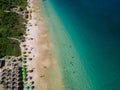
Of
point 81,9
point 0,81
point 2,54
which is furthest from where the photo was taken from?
point 81,9

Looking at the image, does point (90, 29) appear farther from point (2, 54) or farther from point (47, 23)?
point (2, 54)

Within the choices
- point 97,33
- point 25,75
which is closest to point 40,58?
point 25,75

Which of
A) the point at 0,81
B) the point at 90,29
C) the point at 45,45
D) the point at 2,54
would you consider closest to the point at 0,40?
the point at 2,54

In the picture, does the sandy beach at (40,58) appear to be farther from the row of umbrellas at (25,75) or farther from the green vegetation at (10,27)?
the green vegetation at (10,27)

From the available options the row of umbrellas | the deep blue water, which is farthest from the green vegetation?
the deep blue water

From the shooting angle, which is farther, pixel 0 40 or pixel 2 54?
pixel 0 40

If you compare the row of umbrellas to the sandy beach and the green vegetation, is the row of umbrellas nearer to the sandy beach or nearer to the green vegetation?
the sandy beach

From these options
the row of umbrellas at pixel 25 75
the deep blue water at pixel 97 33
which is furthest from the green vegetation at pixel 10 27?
the deep blue water at pixel 97 33
